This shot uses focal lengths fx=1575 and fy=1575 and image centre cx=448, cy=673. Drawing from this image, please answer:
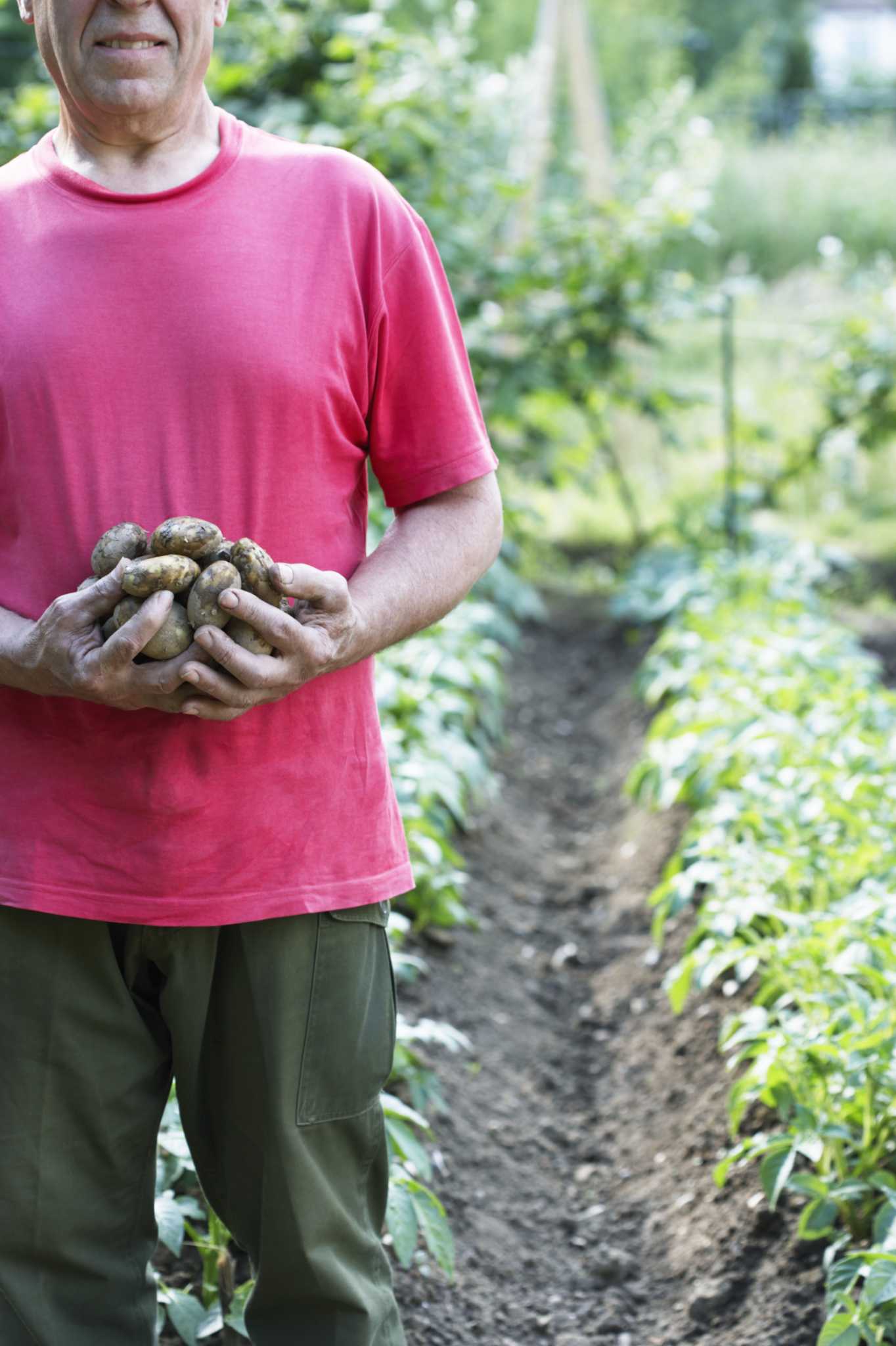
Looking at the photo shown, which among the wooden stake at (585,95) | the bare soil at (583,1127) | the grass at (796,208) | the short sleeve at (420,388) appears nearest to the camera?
the short sleeve at (420,388)

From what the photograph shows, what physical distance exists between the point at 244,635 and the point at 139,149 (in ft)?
1.70

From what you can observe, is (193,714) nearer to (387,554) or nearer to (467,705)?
(387,554)

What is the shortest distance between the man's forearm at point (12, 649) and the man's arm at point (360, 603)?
18 centimetres

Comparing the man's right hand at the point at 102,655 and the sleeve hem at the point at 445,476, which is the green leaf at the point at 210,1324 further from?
the sleeve hem at the point at 445,476

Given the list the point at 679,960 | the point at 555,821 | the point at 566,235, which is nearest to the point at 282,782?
the point at 679,960

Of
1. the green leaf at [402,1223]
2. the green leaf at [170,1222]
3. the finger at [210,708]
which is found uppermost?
the finger at [210,708]

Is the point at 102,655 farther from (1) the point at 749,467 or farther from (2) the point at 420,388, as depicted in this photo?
(1) the point at 749,467

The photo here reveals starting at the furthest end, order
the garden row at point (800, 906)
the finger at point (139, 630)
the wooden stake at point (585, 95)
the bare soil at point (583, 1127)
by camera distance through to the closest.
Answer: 1. the wooden stake at point (585, 95)
2. the bare soil at point (583, 1127)
3. the garden row at point (800, 906)
4. the finger at point (139, 630)

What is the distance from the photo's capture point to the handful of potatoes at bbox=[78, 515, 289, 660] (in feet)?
4.61

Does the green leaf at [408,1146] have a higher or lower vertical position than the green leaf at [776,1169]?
higher

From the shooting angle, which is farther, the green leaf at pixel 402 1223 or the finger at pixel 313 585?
the green leaf at pixel 402 1223

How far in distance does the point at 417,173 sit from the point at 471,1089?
3.49 metres

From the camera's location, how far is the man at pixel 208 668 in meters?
1.50

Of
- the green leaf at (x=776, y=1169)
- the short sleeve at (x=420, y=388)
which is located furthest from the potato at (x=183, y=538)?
the green leaf at (x=776, y=1169)
